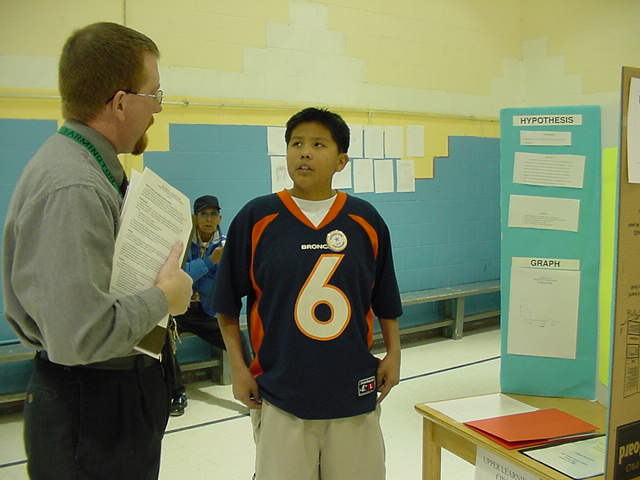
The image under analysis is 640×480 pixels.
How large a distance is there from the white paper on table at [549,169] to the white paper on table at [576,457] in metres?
0.69

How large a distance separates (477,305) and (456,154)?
4.94ft

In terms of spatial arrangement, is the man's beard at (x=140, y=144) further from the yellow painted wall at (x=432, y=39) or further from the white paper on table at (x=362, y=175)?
the yellow painted wall at (x=432, y=39)

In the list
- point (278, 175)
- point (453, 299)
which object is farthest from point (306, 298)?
point (453, 299)

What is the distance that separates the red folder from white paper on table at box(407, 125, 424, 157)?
12.7 ft

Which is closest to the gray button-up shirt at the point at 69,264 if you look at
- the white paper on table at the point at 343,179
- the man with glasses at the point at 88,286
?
the man with glasses at the point at 88,286

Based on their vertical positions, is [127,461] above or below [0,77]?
below

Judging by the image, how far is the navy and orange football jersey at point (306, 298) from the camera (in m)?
1.66

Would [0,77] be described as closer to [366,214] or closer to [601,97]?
[366,214]

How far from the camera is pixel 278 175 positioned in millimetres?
4492

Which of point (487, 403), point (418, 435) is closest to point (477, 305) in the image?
point (418, 435)

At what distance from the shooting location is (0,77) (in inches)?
138

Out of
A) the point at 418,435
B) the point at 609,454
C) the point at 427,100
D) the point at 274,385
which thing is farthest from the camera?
the point at 427,100

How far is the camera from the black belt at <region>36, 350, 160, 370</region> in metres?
1.22

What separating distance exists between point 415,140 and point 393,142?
261 millimetres
